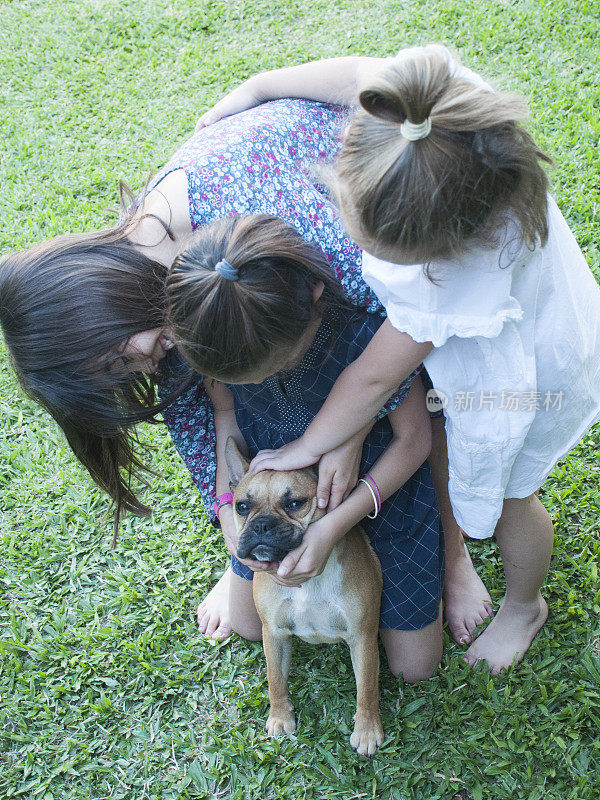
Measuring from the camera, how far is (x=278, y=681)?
8.64ft

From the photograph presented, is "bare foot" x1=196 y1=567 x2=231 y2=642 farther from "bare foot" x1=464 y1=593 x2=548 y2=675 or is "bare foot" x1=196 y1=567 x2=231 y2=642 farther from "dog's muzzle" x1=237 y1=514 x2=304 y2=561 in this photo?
"bare foot" x1=464 y1=593 x2=548 y2=675

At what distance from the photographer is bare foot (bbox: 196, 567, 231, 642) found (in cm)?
298

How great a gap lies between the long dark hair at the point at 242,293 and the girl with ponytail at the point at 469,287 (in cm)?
18

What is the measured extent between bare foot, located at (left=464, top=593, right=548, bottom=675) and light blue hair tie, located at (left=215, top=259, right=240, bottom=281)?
1.69m

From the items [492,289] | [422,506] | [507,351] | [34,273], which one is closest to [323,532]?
[422,506]

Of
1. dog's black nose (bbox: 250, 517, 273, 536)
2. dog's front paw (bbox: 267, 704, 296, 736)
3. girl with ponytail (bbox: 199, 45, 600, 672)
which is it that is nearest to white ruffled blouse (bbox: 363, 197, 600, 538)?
girl with ponytail (bbox: 199, 45, 600, 672)

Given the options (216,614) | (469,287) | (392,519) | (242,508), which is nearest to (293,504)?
Result: (242,508)

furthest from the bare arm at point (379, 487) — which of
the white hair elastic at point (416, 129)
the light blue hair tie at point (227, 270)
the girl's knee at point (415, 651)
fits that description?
the white hair elastic at point (416, 129)

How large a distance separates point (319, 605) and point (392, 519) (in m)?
0.42

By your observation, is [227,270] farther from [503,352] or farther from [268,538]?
[268,538]

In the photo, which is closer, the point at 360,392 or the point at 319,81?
the point at 360,392

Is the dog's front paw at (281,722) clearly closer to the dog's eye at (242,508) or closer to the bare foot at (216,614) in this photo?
the bare foot at (216,614)

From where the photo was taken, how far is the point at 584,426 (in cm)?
230

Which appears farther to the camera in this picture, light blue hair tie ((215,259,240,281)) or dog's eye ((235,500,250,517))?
dog's eye ((235,500,250,517))
